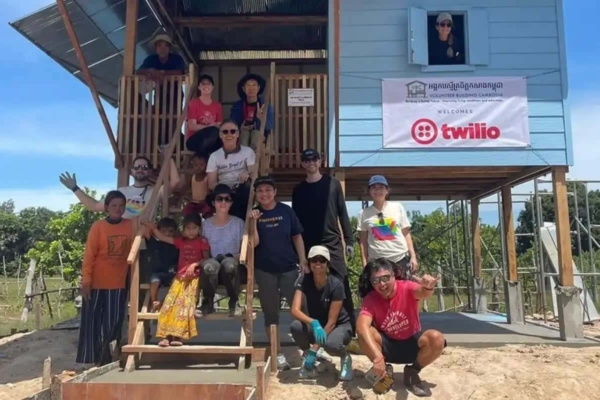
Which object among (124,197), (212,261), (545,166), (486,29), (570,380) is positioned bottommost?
(570,380)

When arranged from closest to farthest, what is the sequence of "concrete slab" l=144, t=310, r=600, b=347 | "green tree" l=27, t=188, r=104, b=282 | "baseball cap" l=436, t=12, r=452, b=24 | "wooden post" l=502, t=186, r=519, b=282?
"concrete slab" l=144, t=310, r=600, b=347 → "baseball cap" l=436, t=12, r=452, b=24 → "wooden post" l=502, t=186, r=519, b=282 → "green tree" l=27, t=188, r=104, b=282

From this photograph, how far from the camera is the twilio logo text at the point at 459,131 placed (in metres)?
7.98

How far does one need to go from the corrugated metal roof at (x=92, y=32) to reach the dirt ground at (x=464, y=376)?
4985 mm

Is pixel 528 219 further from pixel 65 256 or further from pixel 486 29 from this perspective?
pixel 486 29

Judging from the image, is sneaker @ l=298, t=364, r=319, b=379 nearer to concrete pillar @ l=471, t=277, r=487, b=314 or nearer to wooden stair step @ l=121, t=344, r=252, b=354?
wooden stair step @ l=121, t=344, r=252, b=354

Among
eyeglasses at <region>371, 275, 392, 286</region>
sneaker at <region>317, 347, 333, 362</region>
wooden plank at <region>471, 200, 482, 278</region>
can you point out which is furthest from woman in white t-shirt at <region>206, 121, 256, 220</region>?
wooden plank at <region>471, 200, 482, 278</region>

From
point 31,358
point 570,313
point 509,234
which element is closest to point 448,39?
point 570,313

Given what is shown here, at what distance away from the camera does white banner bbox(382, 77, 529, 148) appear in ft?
26.2

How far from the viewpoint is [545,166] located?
317 inches

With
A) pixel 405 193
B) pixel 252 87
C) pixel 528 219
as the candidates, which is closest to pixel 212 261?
pixel 252 87

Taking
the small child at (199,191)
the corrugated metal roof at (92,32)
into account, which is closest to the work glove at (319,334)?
the small child at (199,191)

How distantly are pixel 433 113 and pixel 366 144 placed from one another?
0.99 m

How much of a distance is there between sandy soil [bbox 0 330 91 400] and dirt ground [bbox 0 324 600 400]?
1cm

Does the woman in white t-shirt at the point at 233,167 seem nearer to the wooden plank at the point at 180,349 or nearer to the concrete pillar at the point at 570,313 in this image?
the wooden plank at the point at 180,349
